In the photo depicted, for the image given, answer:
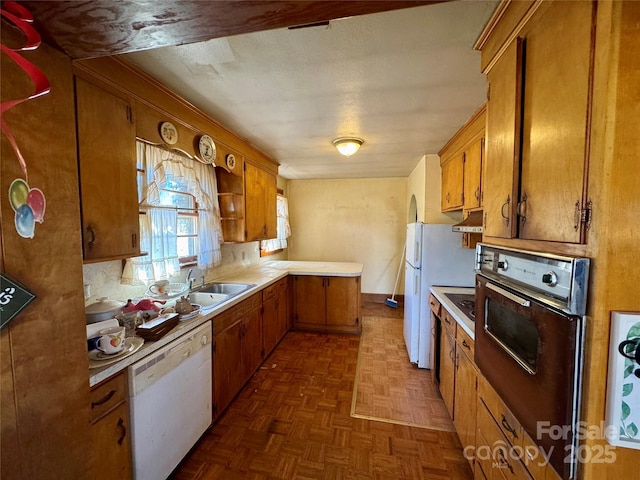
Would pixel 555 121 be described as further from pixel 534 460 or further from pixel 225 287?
pixel 225 287

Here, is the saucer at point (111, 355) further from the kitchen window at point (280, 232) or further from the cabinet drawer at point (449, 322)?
the kitchen window at point (280, 232)

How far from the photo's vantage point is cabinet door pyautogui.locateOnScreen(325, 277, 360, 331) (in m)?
3.48

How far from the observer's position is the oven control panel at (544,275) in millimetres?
678

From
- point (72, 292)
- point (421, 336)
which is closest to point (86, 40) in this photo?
point (72, 292)

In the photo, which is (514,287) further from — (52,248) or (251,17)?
(52,248)

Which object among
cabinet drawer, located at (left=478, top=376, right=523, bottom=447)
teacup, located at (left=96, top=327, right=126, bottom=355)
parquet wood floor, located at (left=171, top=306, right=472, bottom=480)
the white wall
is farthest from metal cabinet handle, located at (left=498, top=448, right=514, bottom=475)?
the white wall

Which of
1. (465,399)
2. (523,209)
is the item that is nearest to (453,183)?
(523,209)

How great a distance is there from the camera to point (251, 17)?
0.71 metres

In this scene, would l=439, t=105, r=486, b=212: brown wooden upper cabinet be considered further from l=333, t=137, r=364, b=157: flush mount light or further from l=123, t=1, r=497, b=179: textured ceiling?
l=333, t=137, r=364, b=157: flush mount light

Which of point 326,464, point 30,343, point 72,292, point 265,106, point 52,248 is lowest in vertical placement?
point 326,464

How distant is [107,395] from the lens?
3.65 feet

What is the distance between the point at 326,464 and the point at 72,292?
1.67 meters

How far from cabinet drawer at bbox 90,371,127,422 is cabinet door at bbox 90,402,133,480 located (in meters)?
0.03

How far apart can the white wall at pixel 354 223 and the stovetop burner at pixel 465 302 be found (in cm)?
258
